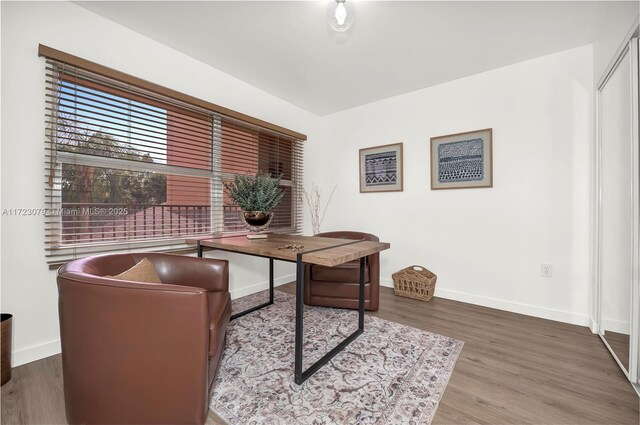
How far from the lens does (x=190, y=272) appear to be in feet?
5.84

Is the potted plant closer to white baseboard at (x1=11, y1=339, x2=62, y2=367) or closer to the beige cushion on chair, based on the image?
the beige cushion on chair

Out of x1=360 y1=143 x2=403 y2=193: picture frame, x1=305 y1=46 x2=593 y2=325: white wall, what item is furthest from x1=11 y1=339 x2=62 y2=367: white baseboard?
x1=360 y1=143 x2=403 y2=193: picture frame

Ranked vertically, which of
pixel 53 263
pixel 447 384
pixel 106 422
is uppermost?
pixel 53 263

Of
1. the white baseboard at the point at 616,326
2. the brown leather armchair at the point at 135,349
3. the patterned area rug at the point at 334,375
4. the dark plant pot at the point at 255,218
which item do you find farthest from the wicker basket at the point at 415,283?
the brown leather armchair at the point at 135,349

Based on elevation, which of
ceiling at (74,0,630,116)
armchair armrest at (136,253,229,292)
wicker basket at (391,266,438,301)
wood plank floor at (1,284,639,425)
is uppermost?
ceiling at (74,0,630,116)

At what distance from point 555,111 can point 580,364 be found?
1.99m

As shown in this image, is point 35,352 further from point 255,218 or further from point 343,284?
point 343,284

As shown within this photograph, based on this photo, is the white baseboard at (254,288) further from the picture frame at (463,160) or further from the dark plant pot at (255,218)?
the picture frame at (463,160)

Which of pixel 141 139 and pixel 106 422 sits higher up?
pixel 141 139

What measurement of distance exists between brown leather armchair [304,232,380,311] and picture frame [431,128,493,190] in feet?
4.00

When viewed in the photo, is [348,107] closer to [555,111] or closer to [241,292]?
[555,111]

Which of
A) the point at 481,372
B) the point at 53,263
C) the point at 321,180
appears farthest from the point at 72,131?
the point at 481,372

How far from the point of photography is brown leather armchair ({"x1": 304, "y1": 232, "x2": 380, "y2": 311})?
2.47 m

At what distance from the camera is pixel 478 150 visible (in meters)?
2.75
